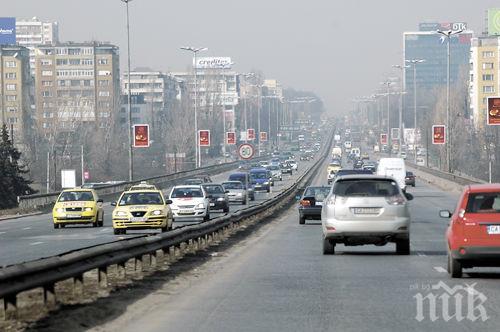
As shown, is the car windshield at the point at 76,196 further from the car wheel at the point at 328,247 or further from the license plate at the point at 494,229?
the license plate at the point at 494,229

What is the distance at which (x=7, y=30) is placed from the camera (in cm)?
16725

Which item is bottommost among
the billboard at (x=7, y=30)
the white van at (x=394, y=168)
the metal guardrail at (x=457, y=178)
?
the metal guardrail at (x=457, y=178)

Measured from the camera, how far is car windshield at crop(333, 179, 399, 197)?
88.8ft

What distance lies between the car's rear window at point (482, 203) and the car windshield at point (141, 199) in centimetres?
2113

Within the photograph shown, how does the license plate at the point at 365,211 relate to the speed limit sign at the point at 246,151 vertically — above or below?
below

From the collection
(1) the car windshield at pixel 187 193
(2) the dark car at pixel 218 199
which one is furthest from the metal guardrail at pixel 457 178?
(1) the car windshield at pixel 187 193

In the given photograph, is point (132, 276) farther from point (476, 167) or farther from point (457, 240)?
point (476, 167)

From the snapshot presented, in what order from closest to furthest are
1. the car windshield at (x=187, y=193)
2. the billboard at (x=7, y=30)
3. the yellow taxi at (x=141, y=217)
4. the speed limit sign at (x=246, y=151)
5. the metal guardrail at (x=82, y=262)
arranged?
1. the metal guardrail at (x=82, y=262)
2. the yellow taxi at (x=141, y=217)
3. the car windshield at (x=187, y=193)
4. the speed limit sign at (x=246, y=151)
5. the billboard at (x=7, y=30)

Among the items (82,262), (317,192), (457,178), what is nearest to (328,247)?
(82,262)

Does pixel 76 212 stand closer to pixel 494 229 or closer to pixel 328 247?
pixel 328 247

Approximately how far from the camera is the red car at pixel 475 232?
65.8 ft

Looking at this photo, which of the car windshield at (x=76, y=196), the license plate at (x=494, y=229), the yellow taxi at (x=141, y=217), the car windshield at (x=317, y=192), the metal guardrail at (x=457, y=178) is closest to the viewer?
the license plate at (x=494, y=229)

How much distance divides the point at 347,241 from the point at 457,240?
6777 millimetres

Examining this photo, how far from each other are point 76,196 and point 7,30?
400 feet
